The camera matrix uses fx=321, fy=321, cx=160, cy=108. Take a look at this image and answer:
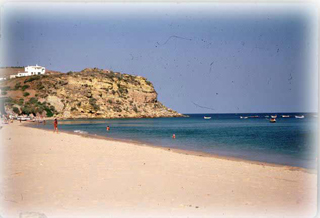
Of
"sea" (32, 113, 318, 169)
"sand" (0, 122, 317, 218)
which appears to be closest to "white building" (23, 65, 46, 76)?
"sea" (32, 113, 318, 169)

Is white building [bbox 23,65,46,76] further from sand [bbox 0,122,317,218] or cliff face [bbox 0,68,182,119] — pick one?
sand [bbox 0,122,317,218]

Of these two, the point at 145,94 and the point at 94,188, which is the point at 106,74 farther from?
the point at 94,188

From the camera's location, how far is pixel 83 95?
111375 mm

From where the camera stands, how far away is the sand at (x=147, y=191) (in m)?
7.42

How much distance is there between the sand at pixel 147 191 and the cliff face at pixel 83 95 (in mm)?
90358

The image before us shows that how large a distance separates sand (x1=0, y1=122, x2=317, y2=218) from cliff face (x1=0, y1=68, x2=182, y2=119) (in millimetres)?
90358

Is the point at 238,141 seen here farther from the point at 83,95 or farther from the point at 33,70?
the point at 33,70

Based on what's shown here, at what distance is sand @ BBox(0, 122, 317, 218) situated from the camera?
7.42 metres

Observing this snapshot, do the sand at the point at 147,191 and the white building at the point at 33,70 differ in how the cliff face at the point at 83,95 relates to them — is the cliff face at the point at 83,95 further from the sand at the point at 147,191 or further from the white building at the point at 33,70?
the sand at the point at 147,191

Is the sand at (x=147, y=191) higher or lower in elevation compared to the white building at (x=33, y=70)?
lower

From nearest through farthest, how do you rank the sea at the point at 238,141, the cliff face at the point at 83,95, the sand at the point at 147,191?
the sand at the point at 147,191 < the sea at the point at 238,141 < the cliff face at the point at 83,95

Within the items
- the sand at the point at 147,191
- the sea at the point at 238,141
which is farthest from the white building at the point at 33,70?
the sand at the point at 147,191

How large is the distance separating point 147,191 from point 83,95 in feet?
348

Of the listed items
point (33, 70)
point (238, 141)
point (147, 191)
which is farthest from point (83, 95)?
point (147, 191)
